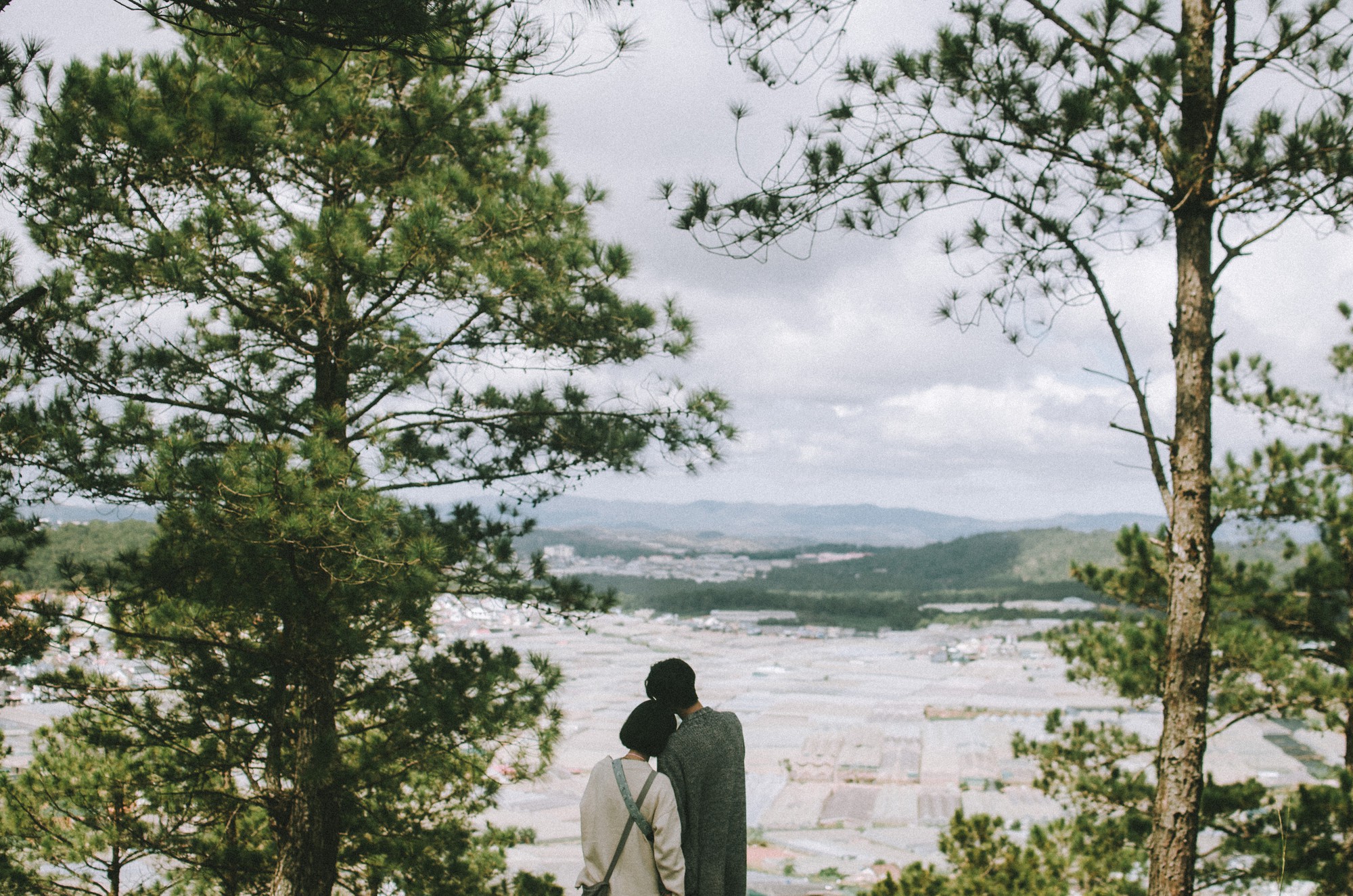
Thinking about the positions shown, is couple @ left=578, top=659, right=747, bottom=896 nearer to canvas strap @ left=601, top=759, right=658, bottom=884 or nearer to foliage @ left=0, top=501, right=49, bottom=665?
canvas strap @ left=601, top=759, right=658, bottom=884

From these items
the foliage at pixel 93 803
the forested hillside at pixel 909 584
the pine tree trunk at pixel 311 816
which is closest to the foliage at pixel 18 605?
the foliage at pixel 93 803

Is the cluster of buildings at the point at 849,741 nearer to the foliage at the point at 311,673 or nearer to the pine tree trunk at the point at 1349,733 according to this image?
the pine tree trunk at the point at 1349,733

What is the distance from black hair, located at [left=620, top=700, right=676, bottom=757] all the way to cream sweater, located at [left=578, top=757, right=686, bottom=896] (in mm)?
48

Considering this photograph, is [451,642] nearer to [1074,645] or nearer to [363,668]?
[363,668]

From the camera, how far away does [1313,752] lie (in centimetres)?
3041

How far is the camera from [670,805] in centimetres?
199

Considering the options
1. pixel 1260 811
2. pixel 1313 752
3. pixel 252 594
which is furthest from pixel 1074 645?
pixel 1313 752

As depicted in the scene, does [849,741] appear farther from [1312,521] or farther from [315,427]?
[315,427]

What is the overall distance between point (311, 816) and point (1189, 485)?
4697 mm

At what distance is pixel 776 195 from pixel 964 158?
79 cm

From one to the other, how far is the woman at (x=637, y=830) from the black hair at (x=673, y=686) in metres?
0.07

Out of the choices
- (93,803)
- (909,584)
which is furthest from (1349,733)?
(909,584)

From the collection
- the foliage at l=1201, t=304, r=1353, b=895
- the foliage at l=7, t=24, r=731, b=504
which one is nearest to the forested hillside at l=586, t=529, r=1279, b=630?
the foliage at l=1201, t=304, r=1353, b=895

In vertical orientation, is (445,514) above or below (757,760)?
above
